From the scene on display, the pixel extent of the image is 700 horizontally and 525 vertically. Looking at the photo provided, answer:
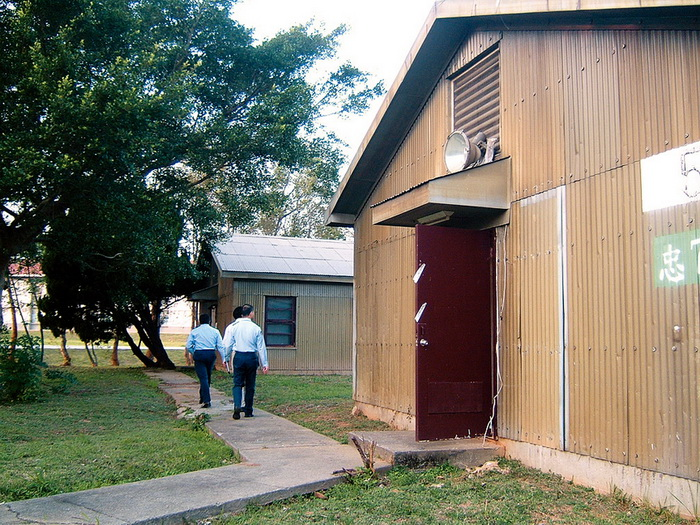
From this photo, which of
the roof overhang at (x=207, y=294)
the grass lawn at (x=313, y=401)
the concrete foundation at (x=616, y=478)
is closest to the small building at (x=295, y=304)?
the grass lawn at (x=313, y=401)

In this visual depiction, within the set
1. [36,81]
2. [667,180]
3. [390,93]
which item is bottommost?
[667,180]

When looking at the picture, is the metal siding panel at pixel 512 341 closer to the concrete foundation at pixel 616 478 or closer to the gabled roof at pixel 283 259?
the concrete foundation at pixel 616 478

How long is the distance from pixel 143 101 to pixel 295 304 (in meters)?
10.1

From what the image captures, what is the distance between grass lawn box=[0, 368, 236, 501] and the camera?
6.41 m

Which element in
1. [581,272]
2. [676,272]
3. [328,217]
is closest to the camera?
[676,272]

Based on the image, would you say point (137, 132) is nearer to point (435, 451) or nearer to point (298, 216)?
point (435, 451)

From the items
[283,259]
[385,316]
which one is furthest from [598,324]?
[283,259]

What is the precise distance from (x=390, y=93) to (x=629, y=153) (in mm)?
4253

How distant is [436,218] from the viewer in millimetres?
7809

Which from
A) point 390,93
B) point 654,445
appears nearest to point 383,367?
point 390,93

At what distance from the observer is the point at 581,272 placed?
6078 millimetres

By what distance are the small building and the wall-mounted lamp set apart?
13521 millimetres

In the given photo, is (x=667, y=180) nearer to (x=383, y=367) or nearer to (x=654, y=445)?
(x=654, y=445)

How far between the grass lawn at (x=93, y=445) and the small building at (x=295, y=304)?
318 inches
